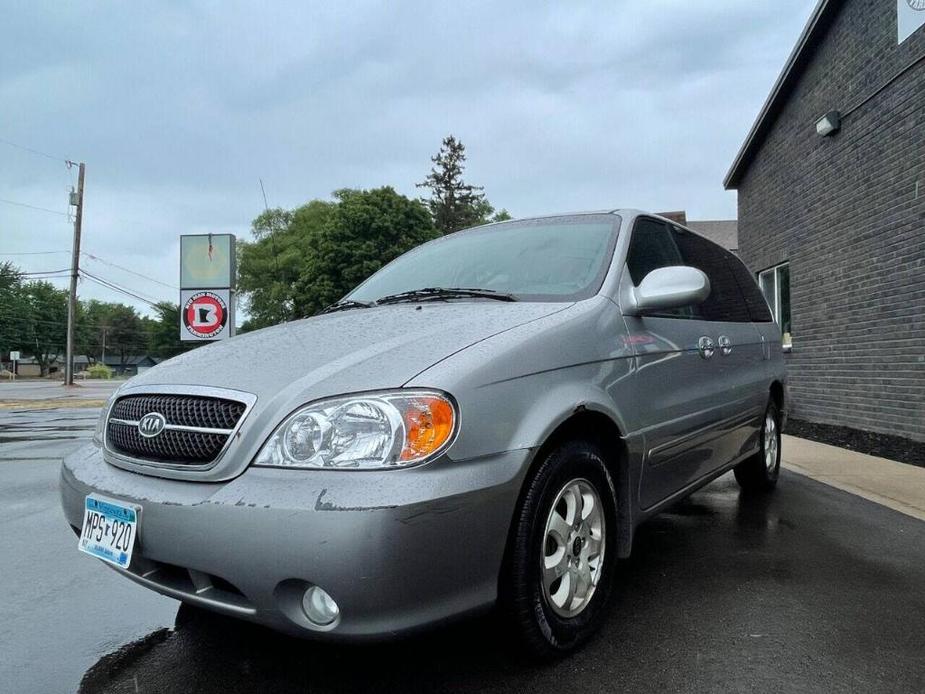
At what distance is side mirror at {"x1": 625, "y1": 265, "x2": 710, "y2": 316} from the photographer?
2736 millimetres

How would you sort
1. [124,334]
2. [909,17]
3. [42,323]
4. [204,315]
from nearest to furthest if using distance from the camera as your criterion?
[909,17] → [204,315] → [42,323] → [124,334]

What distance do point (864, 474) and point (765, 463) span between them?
1.47m

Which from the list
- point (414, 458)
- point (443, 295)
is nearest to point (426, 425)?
point (414, 458)

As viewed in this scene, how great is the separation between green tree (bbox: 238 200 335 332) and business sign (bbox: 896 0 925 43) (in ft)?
139

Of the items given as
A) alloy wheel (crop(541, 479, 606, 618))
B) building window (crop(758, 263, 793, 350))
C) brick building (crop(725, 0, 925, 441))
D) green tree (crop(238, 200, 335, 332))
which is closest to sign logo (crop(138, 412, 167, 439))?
alloy wheel (crop(541, 479, 606, 618))

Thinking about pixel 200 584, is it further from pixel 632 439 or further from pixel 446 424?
pixel 632 439

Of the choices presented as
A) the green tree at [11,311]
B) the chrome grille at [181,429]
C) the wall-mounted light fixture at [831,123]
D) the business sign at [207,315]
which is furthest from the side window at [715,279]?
the green tree at [11,311]

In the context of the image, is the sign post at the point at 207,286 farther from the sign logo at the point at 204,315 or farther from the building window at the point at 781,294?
the building window at the point at 781,294

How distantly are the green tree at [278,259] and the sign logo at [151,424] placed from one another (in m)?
45.6

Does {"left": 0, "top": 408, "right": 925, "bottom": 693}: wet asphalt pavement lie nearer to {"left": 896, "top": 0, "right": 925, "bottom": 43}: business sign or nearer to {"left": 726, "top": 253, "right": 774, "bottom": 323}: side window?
{"left": 726, "top": 253, "right": 774, "bottom": 323}: side window

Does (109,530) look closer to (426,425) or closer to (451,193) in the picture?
(426,425)

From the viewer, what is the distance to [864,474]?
5.67m

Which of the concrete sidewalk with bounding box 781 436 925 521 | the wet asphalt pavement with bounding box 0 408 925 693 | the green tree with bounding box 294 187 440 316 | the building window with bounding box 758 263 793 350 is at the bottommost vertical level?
the wet asphalt pavement with bounding box 0 408 925 693

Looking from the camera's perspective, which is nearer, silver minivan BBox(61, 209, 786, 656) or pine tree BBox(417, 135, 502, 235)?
silver minivan BBox(61, 209, 786, 656)
